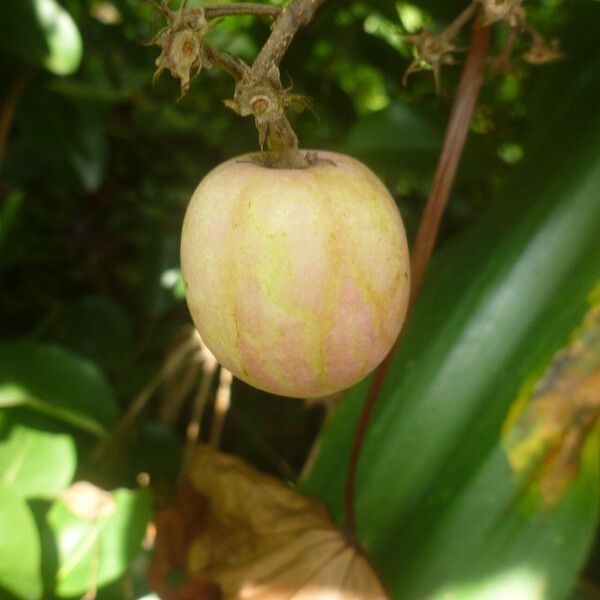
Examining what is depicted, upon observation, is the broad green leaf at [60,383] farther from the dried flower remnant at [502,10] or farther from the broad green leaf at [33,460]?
the dried flower remnant at [502,10]

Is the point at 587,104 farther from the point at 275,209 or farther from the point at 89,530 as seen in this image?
the point at 89,530

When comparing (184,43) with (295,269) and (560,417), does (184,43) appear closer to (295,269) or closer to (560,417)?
(295,269)

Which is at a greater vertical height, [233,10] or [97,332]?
[233,10]

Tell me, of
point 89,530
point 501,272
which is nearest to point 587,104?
point 501,272

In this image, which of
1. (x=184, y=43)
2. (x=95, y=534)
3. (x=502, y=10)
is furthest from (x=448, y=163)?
(x=95, y=534)

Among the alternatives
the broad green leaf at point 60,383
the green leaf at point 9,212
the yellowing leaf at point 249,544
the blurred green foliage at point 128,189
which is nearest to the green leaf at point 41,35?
the blurred green foliage at point 128,189

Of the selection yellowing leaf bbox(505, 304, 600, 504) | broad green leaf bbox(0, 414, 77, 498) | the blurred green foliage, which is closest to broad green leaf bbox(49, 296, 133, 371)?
the blurred green foliage

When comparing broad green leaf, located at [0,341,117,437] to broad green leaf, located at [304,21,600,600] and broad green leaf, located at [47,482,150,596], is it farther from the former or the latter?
broad green leaf, located at [304,21,600,600]
